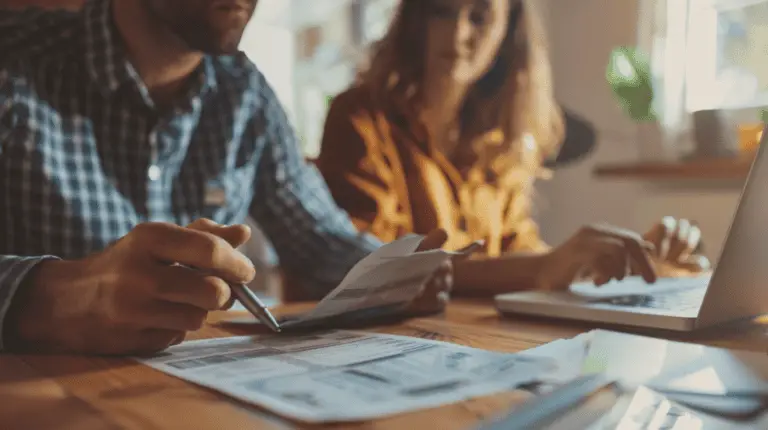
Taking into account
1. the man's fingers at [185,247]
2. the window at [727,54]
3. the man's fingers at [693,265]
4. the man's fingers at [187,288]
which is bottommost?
the man's fingers at [693,265]

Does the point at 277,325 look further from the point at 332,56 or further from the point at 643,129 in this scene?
the point at 332,56

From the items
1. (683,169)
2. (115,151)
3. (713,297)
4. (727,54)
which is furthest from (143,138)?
(727,54)

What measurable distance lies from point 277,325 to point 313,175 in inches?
26.2

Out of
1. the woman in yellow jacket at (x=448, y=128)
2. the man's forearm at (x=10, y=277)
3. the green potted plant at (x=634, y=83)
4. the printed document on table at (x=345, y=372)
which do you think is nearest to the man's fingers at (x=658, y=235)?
the woman in yellow jacket at (x=448, y=128)

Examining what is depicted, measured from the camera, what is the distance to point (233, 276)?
0.51 meters

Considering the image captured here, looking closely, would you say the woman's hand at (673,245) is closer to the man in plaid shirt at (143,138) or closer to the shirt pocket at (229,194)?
the man in plaid shirt at (143,138)

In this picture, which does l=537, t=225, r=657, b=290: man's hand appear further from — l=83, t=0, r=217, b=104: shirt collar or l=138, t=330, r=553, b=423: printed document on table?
l=83, t=0, r=217, b=104: shirt collar

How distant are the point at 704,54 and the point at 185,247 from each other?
1977 mm

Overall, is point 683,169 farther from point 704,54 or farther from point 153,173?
point 153,173

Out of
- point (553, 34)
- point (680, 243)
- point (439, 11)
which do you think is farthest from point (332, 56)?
point (680, 243)

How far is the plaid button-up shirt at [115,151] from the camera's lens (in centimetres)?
90

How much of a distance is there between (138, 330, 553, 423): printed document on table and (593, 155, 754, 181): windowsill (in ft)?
4.63

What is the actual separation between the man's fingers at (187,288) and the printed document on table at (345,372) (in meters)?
0.05

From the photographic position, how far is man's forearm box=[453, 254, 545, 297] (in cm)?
98
